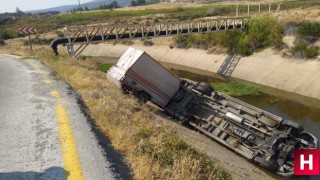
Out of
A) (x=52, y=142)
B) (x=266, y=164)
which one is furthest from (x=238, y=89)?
(x=52, y=142)

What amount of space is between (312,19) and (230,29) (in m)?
11.1

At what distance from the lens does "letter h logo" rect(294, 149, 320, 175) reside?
1491 centimetres

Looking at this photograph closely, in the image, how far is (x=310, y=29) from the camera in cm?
3703

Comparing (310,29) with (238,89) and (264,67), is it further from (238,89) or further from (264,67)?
(238,89)

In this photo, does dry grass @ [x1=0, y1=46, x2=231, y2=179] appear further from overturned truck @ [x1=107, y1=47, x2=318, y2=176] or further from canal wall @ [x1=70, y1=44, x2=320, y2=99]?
canal wall @ [x1=70, y1=44, x2=320, y2=99]

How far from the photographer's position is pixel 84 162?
6.81m

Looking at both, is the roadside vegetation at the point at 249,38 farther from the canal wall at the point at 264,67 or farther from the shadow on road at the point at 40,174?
the shadow on road at the point at 40,174

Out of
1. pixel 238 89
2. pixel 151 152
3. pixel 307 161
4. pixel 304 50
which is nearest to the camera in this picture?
pixel 151 152

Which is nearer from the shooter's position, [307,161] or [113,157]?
[113,157]

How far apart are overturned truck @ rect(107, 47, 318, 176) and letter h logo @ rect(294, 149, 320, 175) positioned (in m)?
0.33

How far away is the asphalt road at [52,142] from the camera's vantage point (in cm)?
653

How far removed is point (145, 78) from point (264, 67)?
67.3ft

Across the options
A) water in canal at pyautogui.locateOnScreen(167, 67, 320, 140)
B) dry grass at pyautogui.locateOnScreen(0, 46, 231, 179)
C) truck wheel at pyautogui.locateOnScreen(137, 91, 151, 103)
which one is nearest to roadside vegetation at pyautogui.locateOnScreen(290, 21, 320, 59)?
water in canal at pyautogui.locateOnScreen(167, 67, 320, 140)

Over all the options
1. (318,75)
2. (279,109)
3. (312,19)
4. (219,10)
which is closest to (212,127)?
(279,109)
